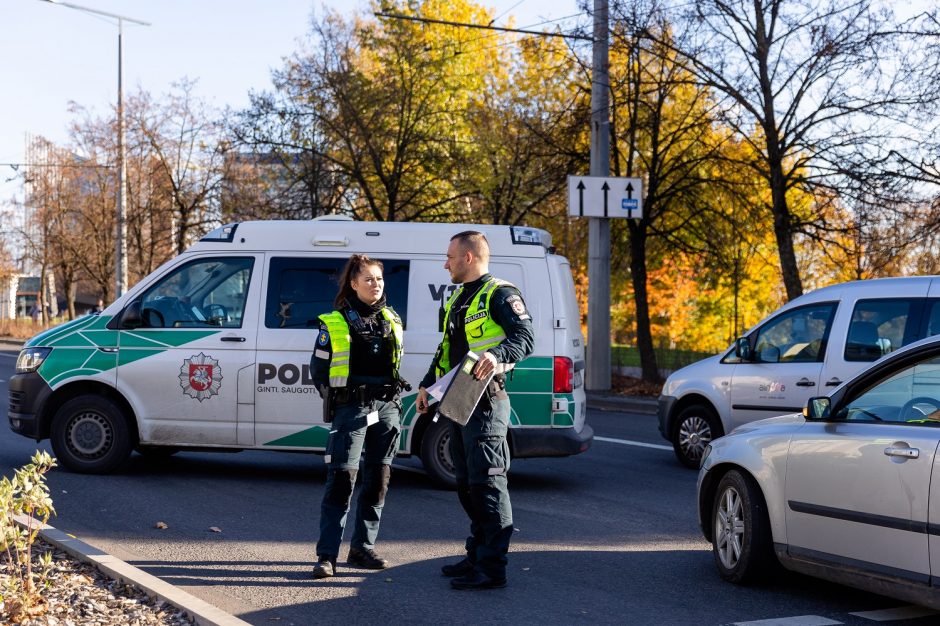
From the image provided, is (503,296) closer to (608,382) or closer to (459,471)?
(459,471)

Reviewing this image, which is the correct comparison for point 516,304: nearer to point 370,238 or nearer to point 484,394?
point 484,394

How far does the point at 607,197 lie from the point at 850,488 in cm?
1394

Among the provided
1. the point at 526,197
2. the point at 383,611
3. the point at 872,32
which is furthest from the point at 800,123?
the point at 383,611

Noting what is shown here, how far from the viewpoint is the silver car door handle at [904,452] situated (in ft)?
16.8

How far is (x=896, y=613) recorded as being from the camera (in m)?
5.73

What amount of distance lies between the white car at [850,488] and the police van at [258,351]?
10.0ft

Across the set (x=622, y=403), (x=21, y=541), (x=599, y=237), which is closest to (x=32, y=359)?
(x=21, y=541)

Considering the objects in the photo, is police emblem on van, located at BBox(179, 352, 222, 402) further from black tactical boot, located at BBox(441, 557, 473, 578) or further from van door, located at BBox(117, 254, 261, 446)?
black tactical boot, located at BBox(441, 557, 473, 578)

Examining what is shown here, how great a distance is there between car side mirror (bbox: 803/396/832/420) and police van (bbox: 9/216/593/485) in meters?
3.65

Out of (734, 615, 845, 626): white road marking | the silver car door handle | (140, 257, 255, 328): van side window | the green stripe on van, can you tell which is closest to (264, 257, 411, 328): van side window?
(140, 257, 255, 328): van side window

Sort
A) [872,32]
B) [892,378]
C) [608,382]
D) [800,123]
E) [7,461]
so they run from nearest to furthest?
1. [892,378]
2. [7,461]
3. [872,32]
4. [800,123]
5. [608,382]

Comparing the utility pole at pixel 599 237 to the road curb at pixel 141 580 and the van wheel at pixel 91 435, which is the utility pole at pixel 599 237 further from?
the road curb at pixel 141 580

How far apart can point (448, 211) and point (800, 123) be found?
12.3m

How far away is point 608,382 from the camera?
19891 millimetres
